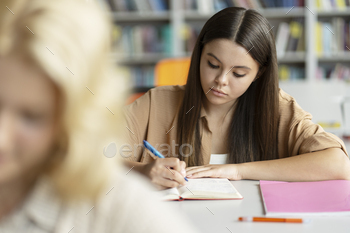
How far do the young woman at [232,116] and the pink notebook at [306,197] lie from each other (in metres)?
0.10

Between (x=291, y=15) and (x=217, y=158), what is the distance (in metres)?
2.51

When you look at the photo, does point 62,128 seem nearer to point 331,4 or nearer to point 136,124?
point 136,124

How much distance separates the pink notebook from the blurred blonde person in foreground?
20.0 inches

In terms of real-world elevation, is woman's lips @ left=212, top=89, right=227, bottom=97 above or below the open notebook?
above

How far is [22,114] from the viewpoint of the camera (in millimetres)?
282

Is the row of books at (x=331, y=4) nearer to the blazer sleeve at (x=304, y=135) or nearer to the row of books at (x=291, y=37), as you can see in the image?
the row of books at (x=291, y=37)

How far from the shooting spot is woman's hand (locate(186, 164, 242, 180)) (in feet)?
3.62

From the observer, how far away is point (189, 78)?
145 cm

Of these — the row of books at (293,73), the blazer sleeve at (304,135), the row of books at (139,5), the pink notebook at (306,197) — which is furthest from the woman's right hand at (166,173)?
the row of books at (139,5)

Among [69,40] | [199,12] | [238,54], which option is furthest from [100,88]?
[199,12]

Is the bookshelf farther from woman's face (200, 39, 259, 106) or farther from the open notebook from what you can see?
the open notebook

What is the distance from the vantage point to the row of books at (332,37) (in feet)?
11.0

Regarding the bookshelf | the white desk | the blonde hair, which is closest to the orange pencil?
the white desk

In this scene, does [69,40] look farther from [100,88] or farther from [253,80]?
[253,80]
